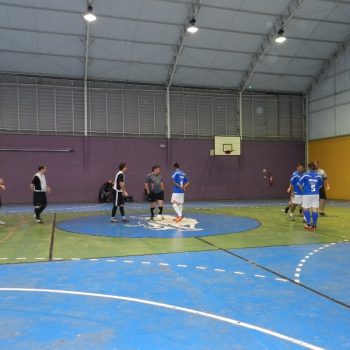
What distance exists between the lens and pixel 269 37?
23.0m

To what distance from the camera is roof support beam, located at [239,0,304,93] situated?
825 inches

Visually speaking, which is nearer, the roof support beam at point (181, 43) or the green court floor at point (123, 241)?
the green court floor at point (123, 241)

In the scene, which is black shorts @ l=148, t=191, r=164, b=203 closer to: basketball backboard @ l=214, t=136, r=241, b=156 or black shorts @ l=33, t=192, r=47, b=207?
black shorts @ l=33, t=192, r=47, b=207

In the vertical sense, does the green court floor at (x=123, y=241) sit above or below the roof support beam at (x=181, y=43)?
below

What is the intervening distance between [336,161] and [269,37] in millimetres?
9428

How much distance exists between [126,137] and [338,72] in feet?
47.4

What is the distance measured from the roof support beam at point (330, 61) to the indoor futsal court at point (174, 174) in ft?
0.35

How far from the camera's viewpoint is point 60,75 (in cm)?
2378

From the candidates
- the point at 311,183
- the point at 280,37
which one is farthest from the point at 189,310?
the point at 280,37

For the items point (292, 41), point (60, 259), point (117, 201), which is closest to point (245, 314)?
point (60, 259)

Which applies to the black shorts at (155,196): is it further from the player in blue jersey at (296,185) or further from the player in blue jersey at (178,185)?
the player in blue jersey at (296,185)

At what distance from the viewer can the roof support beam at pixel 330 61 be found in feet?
80.7

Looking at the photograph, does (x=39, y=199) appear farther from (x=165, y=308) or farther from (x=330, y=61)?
(x=330, y=61)

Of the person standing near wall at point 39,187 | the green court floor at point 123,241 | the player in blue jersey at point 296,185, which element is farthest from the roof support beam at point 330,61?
the person standing near wall at point 39,187
